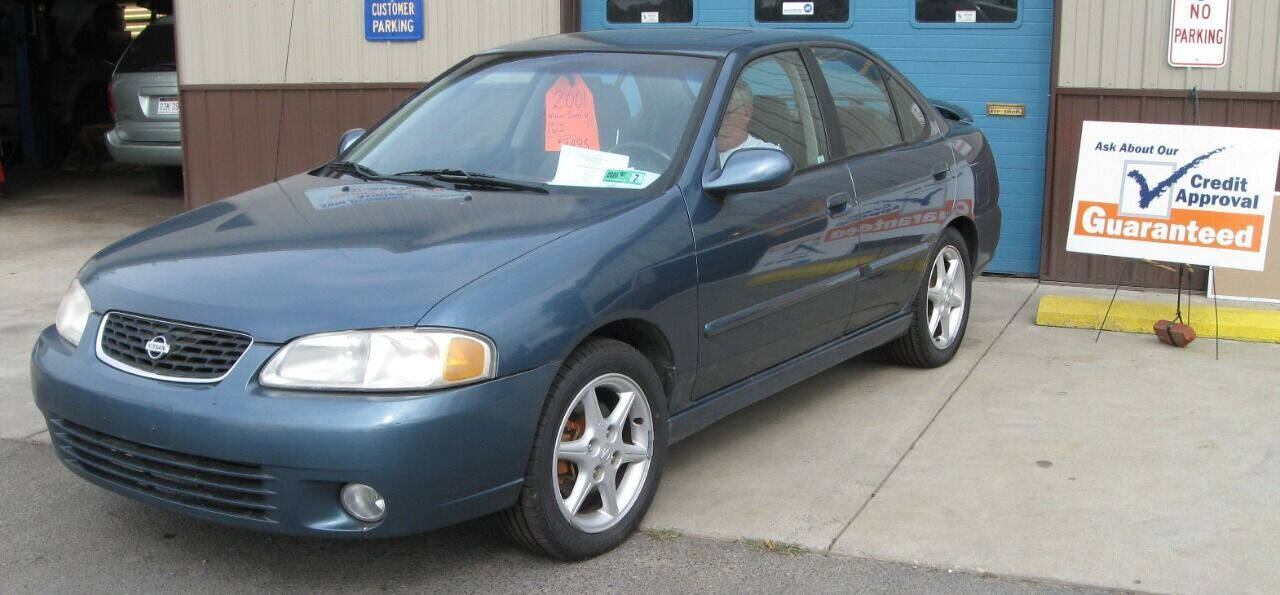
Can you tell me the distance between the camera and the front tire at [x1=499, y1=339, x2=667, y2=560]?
12.6ft

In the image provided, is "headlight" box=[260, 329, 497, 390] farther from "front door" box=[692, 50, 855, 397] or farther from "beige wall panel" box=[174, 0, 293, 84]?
"beige wall panel" box=[174, 0, 293, 84]

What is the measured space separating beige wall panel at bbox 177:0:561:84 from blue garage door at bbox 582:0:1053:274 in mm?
2194

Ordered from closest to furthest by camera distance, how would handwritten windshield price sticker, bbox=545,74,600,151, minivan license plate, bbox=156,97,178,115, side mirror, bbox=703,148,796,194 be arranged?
side mirror, bbox=703,148,796,194, handwritten windshield price sticker, bbox=545,74,600,151, minivan license plate, bbox=156,97,178,115

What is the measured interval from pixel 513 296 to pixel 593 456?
593 millimetres

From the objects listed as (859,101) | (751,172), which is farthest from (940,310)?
(751,172)

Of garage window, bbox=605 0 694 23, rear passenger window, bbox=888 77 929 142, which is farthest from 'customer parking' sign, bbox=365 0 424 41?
rear passenger window, bbox=888 77 929 142

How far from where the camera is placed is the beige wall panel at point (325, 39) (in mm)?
9352

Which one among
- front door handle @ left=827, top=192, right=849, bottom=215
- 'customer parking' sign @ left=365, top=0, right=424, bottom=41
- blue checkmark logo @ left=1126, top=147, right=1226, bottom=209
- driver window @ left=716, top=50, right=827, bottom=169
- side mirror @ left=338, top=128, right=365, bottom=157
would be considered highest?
'customer parking' sign @ left=365, top=0, right=424, bottom=41

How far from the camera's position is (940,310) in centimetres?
629

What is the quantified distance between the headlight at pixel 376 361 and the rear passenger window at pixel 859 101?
7.83 ft

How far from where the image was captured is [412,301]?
12.0 ft

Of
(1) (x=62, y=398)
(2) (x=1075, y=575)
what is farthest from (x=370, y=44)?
(2) (x=1075, y=575)

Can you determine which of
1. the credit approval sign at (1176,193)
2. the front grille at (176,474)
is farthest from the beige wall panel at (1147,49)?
the front grille at (176,474)

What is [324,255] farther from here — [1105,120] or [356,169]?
[1105,120]
